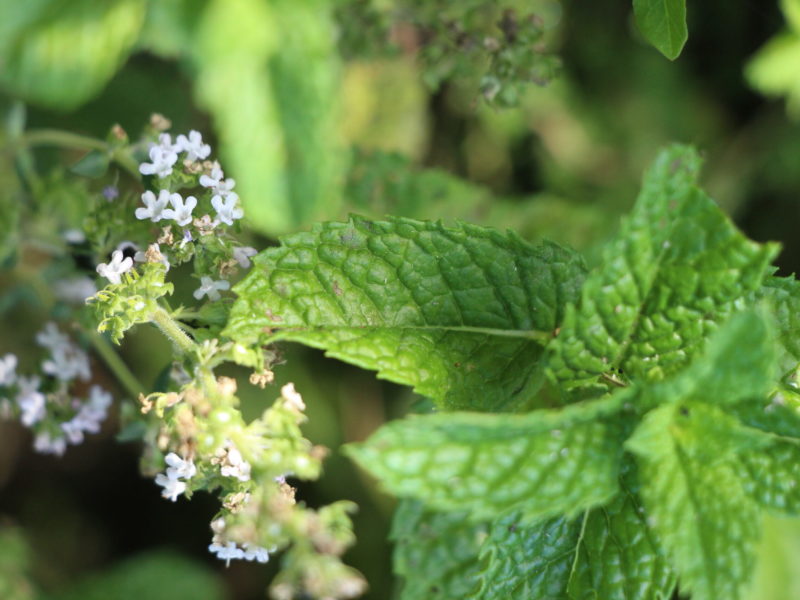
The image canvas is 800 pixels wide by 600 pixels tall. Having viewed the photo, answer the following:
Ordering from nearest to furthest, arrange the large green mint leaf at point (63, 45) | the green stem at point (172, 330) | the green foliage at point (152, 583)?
the green stem at point (172, 330)
the large green mint leaf at point (63, 45)
the green foliage at point (152, 583)

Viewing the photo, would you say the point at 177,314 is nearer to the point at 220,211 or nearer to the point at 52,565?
the point at 220,211

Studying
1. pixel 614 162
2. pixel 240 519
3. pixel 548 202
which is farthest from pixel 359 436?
pixel 240 519

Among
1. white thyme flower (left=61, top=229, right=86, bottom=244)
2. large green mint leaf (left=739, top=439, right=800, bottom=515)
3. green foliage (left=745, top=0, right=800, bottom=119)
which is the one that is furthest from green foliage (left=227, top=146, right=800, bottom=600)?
green foliage (left=745, top=0, right=800, bottom=119)

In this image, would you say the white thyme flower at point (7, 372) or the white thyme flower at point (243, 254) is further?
the white thyme flower at point (7, 372)

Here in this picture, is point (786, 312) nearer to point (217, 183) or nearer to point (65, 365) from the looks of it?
point (217, 183)

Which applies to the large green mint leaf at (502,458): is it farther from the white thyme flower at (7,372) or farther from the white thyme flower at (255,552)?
the white thyme flower at (7,372)

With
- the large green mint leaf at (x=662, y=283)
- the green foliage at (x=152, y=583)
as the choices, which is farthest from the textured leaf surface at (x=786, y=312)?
the green foliage at (x=152, y=583)
